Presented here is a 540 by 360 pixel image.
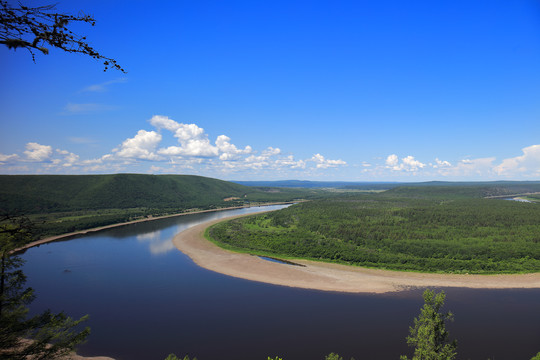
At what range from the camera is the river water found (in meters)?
30.4

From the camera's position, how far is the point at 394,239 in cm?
7069

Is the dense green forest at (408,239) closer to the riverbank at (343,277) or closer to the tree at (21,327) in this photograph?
the riverbank at (343,277)

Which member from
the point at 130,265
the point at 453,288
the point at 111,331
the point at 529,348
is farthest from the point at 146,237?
the point at 529,348

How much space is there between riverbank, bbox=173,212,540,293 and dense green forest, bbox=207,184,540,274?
318cm

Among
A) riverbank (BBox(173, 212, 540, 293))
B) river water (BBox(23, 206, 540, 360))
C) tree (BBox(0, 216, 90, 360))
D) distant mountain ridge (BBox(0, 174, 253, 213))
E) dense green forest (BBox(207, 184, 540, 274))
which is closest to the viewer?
tree (BBox(0, 216, 90, 360))

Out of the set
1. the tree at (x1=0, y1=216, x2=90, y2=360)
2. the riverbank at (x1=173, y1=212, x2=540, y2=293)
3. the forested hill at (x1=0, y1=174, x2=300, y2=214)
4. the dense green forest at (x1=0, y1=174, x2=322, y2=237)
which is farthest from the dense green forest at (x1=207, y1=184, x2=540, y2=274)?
the forested hill at (x1=0, y1=174, x2=300, y2=214)

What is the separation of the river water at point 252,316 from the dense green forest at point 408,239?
40.6ft

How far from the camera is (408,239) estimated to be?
7006cm

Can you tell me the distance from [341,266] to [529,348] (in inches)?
1189

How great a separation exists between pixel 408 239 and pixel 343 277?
29.9 m

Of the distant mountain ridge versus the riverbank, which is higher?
the distant mountain ridge

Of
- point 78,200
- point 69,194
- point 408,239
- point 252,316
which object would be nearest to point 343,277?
point 252,316

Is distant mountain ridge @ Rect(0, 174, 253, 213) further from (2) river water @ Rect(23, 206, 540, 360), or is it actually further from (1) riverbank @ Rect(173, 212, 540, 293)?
(1) riverbank @ Rect(173, 212, 540, 293)

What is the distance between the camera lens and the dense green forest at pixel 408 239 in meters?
55.3
